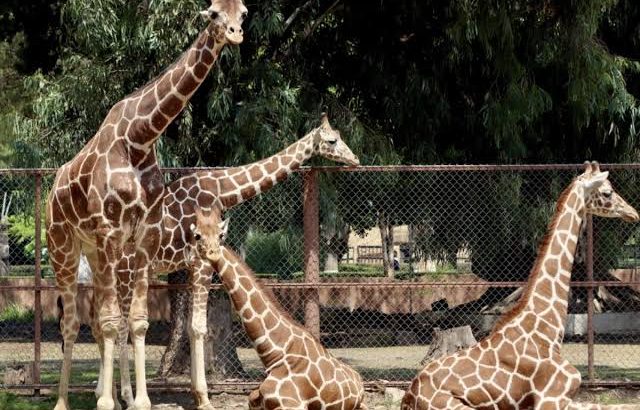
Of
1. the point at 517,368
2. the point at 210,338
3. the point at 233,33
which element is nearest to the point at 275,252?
the point at 210,338

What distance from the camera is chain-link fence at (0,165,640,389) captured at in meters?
12.1

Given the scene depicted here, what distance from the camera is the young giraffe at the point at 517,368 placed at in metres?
8.70

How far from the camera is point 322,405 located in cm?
905

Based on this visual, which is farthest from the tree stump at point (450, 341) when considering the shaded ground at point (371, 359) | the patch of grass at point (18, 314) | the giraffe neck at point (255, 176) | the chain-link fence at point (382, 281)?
the patch of grass at point (18, 314)

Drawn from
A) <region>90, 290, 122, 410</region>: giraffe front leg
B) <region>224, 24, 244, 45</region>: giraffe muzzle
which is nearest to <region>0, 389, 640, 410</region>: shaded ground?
<region>90, 290, 122, 410</region>: giraffe front leg

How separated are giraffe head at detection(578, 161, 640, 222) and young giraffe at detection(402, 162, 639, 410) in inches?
34.5

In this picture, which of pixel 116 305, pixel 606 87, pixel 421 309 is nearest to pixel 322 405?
pixel 116 305

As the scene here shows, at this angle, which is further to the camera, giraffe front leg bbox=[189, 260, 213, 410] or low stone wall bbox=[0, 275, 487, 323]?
low stone wall bbox=[0, 275, 487, 323]

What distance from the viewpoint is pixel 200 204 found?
11219mm

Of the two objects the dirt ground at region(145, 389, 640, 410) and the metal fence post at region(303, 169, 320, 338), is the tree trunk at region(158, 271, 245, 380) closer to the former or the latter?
the dirt ground at region(145, 389, 640, 410)

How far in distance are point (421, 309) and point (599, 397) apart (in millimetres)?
9094

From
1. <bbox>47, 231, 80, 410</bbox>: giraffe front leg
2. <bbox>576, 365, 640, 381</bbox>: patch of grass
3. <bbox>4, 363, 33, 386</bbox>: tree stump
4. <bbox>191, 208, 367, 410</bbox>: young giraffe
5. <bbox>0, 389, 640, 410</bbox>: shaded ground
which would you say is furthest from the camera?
<bbox>576, 365, 640, 381</bbox>: patch of grass

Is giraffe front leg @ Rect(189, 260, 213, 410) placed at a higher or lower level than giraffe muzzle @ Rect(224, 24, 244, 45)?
lower

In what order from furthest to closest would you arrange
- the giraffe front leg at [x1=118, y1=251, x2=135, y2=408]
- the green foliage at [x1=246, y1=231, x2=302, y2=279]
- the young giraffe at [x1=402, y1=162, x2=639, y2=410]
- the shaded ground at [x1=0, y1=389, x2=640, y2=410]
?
the green foliage at [x1=246, y1=231, x2=302, y2=279]
the shaded ground at [x1=0, y1=389, x2=640, y2=410]
the giraffe front leg at [x1=118, y1=251, x2=135, y2=408]
the young giraffe at [x1=402, y1=162, x2=639, y2=410]
